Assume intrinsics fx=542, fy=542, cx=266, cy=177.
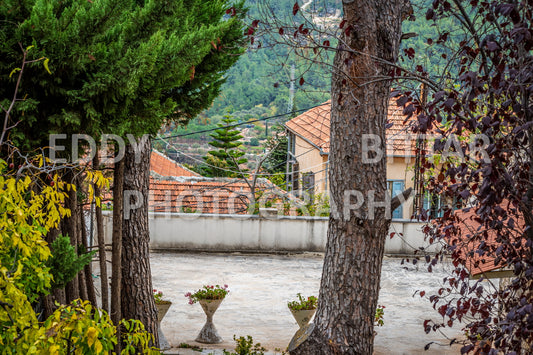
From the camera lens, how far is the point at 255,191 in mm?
12828

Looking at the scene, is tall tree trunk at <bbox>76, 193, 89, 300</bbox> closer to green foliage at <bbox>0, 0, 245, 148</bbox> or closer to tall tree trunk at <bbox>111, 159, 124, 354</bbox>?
tall tree trunk at <bbox>111, 159, 124, 354</bbox>

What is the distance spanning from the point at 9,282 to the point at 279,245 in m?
10.2

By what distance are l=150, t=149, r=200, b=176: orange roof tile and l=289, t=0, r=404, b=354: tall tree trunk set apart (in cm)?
1534

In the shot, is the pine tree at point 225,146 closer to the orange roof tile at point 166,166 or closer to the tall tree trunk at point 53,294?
the orange roof tile at point 166,166

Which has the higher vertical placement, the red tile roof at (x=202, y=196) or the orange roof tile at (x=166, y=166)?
the orange roof tile at (x=166, y=166)

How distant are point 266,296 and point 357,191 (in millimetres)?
5138

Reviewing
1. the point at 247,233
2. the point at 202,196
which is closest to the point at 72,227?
the point at 247,233

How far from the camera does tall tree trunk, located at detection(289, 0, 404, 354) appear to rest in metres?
4.27

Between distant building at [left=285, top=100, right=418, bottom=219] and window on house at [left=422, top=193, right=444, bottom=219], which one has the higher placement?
distant building at [left=285, top=100, right=418, bottom=219]

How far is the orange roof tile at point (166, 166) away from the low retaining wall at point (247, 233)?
7.60 meters

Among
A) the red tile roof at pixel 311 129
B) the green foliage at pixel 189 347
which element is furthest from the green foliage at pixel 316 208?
the green foliage at pixel 189 347

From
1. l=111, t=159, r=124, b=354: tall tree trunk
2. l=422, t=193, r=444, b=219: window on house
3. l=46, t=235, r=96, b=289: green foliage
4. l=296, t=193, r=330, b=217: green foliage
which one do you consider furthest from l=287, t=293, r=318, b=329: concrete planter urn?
l=296, t=193, r=330, b=217: green foliage

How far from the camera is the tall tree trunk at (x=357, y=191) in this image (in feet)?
14.0

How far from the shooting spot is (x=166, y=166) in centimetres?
2092
